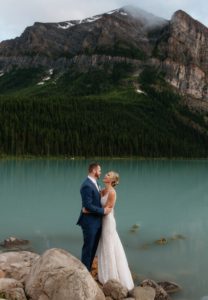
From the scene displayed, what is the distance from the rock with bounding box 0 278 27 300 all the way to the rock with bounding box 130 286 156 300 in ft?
15.5

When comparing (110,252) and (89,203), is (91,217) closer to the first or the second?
(89,203)

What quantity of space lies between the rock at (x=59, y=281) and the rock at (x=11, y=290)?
0.95 ft

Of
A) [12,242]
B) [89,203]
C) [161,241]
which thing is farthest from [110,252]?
[161,241]

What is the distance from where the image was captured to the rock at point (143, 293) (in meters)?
18.7

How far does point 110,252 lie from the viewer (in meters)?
19.0

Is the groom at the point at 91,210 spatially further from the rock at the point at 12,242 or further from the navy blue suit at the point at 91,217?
the rock at the point at 12,242

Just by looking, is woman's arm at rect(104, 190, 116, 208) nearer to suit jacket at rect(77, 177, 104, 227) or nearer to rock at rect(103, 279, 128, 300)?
suit jacket at rect(77, 177, 104, 227)

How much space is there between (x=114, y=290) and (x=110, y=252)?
1.61m

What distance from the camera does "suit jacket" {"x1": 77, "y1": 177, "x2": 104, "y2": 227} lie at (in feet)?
61.2

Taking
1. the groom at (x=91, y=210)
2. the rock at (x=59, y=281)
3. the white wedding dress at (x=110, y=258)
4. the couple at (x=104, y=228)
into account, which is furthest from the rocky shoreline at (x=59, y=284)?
the groom at (x=91, y=210)

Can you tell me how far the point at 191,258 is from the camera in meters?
31.2

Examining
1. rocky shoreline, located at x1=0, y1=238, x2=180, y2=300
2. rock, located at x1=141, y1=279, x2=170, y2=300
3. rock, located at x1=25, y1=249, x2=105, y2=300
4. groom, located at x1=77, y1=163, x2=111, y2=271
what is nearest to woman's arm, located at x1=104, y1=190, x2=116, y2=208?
groom, located at x1=77, y1=163, x2=111, y2=271

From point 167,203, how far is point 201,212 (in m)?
7.25

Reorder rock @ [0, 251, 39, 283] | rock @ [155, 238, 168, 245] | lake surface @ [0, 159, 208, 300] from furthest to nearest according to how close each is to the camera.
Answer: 1. rock @ [155, 238, 168, 245]
2. lake surface @ [0, 159, 208, 300]
3. rock @ [0, 251, 39, 283]
